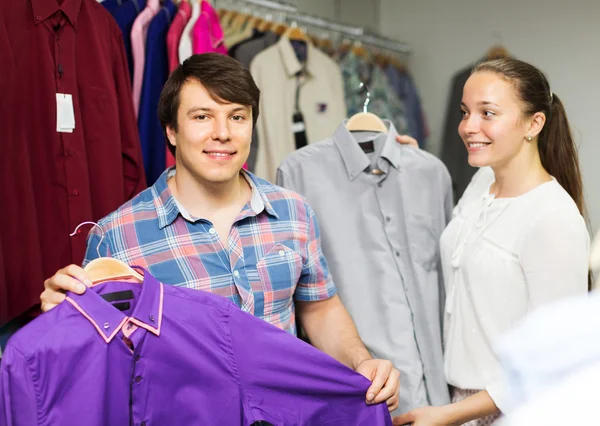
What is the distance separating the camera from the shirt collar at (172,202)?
136 cm

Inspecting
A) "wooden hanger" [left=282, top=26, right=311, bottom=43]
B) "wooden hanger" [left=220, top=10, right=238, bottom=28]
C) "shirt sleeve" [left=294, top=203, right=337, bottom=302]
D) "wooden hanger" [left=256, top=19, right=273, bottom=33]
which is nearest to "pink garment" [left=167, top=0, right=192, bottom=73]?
"wooden hanger" [left=220, top=10, right=238, bottom=28]

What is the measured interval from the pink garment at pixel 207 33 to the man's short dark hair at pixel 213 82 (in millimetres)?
789

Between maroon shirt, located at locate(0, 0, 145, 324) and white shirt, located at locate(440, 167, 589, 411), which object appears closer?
white shirt, located at locate(440, 167, 589, 411)

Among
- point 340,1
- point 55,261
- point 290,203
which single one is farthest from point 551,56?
point 55,261

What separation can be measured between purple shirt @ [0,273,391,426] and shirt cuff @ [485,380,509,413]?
0.28 metres

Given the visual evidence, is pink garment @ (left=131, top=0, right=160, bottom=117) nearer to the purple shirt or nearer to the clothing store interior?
the clothing store interior

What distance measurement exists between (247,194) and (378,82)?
6.35 feet

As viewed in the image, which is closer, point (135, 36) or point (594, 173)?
point (135, 36)

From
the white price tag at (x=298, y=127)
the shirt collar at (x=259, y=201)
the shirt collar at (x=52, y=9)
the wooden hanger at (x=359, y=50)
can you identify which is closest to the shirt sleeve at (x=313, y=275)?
the shirt collar at (x=259, y=201)

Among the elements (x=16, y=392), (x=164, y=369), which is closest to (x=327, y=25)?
(x=164, y=369)

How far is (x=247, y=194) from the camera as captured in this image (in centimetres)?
147

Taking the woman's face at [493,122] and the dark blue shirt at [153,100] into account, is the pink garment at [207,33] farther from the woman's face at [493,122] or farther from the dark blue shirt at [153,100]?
the woman's face at [493,122]

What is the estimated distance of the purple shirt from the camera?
42.1 inches

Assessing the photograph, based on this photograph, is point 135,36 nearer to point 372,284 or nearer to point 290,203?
point 290,203
